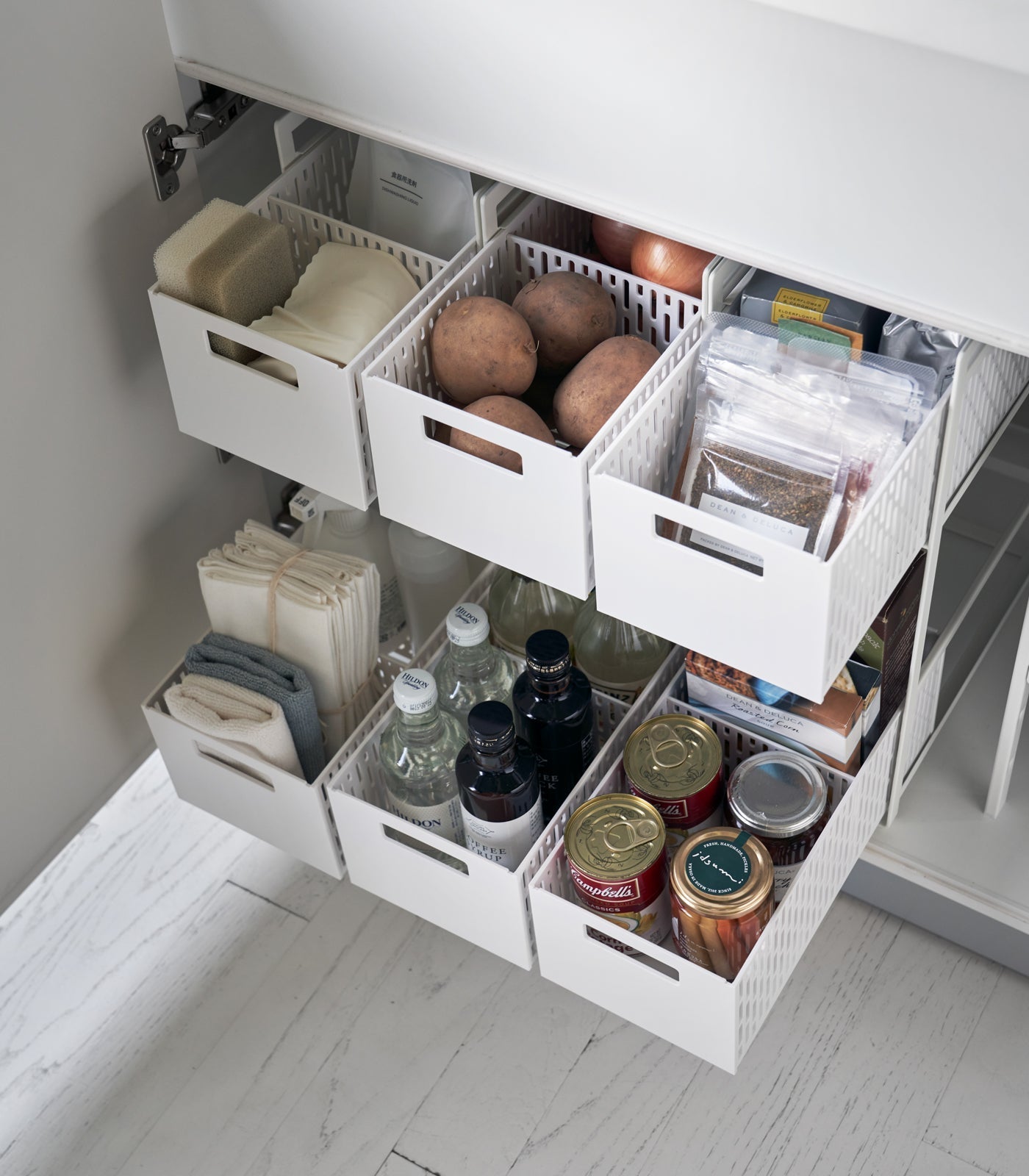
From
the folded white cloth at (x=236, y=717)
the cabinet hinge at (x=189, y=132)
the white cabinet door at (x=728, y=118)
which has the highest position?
the white cabinet door at (x=728, y=118)

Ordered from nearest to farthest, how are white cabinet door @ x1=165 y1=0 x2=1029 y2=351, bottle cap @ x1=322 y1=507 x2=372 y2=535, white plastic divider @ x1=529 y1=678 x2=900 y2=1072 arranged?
white cabinet door @ x1=165 y1=0 x2=1029 y2=351
white plastic divider @ x1=529 y1=678 x2=900 y2=1072
bottle cap @ x1=322 y1=507 x2=372 y2=535

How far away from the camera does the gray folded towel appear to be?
1336 millimetres

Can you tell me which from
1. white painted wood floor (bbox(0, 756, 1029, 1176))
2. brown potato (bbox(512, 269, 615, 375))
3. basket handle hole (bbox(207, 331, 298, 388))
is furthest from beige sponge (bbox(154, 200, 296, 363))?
white painted wood floor (bbox(0, 756, 1029, 1176))

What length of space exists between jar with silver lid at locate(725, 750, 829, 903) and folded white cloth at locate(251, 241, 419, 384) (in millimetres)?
502

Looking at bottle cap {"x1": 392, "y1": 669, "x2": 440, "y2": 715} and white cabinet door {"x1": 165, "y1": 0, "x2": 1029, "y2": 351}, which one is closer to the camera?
white cabinet door {"x1": 165, "y1": 0, "x2": 1029, "y2": 351}

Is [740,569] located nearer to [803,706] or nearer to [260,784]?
[803,706]

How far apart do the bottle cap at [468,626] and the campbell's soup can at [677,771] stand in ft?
0.54

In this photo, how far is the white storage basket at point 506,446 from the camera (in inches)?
42.4

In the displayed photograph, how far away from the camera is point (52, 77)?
112cm

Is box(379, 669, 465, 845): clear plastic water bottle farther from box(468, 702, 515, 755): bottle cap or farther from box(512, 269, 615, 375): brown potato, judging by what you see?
box(512, 269, 615, 375): brown potato

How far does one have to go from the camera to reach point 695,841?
3.77 ft

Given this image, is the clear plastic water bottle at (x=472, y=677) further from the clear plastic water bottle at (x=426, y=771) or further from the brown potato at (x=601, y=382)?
the brown potato at (x=601, y=382)

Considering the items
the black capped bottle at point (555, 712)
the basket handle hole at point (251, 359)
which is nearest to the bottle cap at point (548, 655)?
the black capped bottle at point (555, 712)

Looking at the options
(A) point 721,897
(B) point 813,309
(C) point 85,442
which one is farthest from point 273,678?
(B) point 813,309
